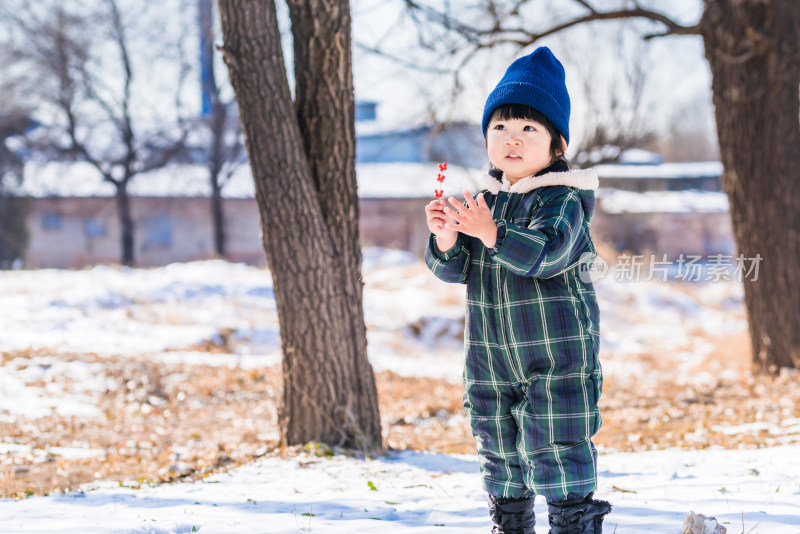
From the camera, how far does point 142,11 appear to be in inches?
966

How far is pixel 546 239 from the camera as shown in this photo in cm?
240

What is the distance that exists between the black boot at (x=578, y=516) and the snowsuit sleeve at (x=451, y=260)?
0.86 m

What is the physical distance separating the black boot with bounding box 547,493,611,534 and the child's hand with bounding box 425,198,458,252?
975 millimetres

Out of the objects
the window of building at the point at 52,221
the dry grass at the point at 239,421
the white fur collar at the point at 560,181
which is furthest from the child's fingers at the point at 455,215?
the window of building at the point at 52,221

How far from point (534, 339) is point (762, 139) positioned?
19.3 ft

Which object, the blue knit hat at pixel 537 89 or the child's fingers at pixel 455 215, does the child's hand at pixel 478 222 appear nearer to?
the child's fingers at pixel 455 215

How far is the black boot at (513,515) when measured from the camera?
268cm

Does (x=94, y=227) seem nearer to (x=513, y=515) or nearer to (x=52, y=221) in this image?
(x=52, y=221)

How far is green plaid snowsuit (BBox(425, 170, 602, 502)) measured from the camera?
8.13 feet

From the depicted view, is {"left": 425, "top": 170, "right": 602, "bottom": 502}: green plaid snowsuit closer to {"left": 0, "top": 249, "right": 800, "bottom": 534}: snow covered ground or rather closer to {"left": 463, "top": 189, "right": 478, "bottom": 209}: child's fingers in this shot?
{"left": 463, "top": 189, "right": 478, "bottom": 209}: child's fingers

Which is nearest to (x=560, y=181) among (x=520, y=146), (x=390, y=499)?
(x=520, y=146)

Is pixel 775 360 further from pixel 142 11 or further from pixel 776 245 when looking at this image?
pixel 142 11

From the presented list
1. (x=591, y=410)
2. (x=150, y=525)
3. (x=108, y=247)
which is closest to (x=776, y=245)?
(x=591, y=410)

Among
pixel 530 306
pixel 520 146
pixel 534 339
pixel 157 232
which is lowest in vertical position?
pixel 534 339
